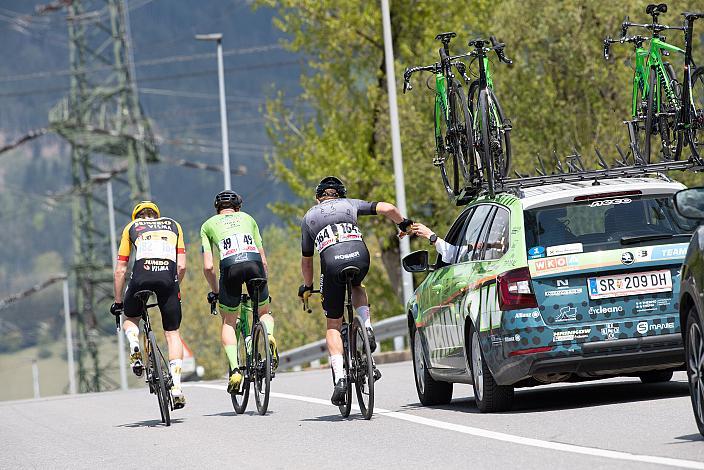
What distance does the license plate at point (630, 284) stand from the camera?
1152cm

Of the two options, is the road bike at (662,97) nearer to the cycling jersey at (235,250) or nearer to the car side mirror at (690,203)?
the cycling jersey at (235,250)

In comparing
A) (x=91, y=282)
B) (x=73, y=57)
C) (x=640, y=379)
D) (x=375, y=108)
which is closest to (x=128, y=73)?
(x=73, y=57)

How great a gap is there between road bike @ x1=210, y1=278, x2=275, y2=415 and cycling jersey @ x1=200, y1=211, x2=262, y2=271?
249 millimetres

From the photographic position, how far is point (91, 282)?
78000 millimetres

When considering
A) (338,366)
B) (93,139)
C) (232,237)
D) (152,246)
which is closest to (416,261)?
(338,366)

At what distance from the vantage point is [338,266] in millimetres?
→ 12797

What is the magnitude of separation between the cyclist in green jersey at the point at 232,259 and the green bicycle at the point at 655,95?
512cm

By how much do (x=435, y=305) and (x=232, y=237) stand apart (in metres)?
2.20

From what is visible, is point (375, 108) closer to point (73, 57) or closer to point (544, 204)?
point (544, 204)

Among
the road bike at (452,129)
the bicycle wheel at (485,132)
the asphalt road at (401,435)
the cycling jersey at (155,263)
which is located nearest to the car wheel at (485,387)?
the asphalt road at (401,435)

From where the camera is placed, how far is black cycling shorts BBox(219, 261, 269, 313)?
47.6ft

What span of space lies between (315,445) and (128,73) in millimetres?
65651

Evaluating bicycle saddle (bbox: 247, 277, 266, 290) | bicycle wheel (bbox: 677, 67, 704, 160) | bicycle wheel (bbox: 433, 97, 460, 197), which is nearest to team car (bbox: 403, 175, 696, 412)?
bicycle saddle (bbox: 247, 277, 266, 290)

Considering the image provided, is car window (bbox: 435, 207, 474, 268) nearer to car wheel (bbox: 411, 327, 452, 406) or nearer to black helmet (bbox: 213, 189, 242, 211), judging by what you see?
car wheel (bbox: 411, 327, 452, 406)
